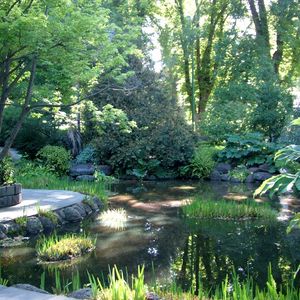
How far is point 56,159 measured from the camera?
49.2 ft

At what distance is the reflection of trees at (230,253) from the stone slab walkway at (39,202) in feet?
8.33

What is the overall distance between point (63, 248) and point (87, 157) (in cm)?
1018

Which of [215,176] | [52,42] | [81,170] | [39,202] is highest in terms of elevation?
[52,42]

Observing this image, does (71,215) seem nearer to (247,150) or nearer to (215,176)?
(215,176)

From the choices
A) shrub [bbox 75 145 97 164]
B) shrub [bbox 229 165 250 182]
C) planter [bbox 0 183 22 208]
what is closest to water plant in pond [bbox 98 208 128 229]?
planter [bbox 0 183 22 208]

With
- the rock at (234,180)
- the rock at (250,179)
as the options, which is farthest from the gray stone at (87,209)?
the rock at (250,179)

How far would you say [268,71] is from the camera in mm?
19250

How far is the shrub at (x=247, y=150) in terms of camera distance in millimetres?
15773

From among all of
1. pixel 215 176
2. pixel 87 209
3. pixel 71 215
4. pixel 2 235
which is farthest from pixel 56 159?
pixel 2 235

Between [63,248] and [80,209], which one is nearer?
[63,248]

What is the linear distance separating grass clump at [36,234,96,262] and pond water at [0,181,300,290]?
15 centimetres

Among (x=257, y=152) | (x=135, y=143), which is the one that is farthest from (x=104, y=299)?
(x=257, y=152)

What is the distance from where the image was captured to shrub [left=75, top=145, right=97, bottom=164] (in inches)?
638

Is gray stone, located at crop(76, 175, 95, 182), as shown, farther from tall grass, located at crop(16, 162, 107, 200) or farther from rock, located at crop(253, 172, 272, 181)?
rock, located at crop(253, 172, 272, 181)
